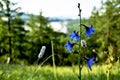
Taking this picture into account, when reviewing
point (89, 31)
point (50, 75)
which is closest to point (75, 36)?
point (89, 31)

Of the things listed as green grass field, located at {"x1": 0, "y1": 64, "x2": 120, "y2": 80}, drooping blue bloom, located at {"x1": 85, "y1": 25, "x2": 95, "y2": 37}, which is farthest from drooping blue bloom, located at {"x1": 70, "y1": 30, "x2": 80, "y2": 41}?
green grass field, located at {"x1": 0, "y1": 64, "x2": 120, "y2": 80}

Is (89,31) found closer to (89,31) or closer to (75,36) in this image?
(89,31)

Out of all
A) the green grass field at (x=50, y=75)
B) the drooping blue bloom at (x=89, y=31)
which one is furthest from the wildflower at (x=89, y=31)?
the green grass field at (x=50, y=75)

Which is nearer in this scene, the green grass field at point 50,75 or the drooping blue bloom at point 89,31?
the drooping blue bloom at point 89,31

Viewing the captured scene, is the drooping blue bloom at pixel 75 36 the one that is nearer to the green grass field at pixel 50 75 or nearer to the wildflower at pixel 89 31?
the wildflower at pixel 89 31

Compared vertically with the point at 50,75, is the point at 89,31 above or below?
above

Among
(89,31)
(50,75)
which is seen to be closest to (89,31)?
(89,31)

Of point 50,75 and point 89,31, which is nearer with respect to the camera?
point 89,31

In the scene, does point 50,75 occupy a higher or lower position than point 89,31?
lower

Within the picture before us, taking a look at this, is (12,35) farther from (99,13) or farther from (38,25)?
(99,13)

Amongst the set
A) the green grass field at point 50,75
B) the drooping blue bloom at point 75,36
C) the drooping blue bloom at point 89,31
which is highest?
the drooping blue bloom at point 89,31

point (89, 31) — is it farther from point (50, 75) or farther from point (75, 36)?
point (50, 75)

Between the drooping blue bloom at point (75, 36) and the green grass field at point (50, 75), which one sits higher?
the drooping blue bloom at point (75, 36)

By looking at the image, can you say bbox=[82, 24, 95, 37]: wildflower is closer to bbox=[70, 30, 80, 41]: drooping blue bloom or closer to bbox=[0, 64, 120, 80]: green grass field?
bbox=[70, 30, 80, 41]: drooping blue bloom
